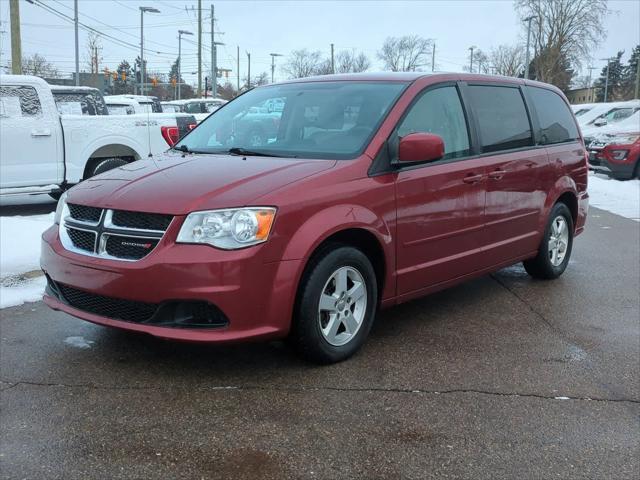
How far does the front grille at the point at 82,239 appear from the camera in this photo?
3778 millimetres

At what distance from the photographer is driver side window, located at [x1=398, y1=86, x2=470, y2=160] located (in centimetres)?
454

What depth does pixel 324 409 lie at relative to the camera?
11.4ft

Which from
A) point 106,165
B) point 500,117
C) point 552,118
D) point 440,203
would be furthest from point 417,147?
point 106,165

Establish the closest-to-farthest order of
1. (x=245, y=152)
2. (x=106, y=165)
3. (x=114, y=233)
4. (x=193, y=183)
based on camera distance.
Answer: (x=114, y=233) → (x=193, y=183) → (x=245, y=152) → (x=106, y=165)

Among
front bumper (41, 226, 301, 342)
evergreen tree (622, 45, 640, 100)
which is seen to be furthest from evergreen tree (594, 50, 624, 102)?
front bumper (41, 226, 301, 342)

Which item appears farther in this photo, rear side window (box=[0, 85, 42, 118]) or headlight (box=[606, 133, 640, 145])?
headlight (box=[606, 133, 640, 145])

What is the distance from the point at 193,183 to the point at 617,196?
11786 mm

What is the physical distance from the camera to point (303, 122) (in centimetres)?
462

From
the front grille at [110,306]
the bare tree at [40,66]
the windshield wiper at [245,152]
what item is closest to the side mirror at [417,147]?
the windshield wiper at [245,152]

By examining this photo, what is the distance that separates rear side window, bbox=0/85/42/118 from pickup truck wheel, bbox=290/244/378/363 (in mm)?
7696

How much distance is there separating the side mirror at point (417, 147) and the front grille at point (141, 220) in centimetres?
153

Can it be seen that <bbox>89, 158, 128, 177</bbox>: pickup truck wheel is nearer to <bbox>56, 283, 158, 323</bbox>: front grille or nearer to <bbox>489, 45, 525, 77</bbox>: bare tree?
<bbox>56, 283, 158, 323</bbox>: front grille

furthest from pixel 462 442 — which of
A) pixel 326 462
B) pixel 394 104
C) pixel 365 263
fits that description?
pixel 394 104

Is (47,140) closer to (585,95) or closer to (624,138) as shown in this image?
(624,138)
